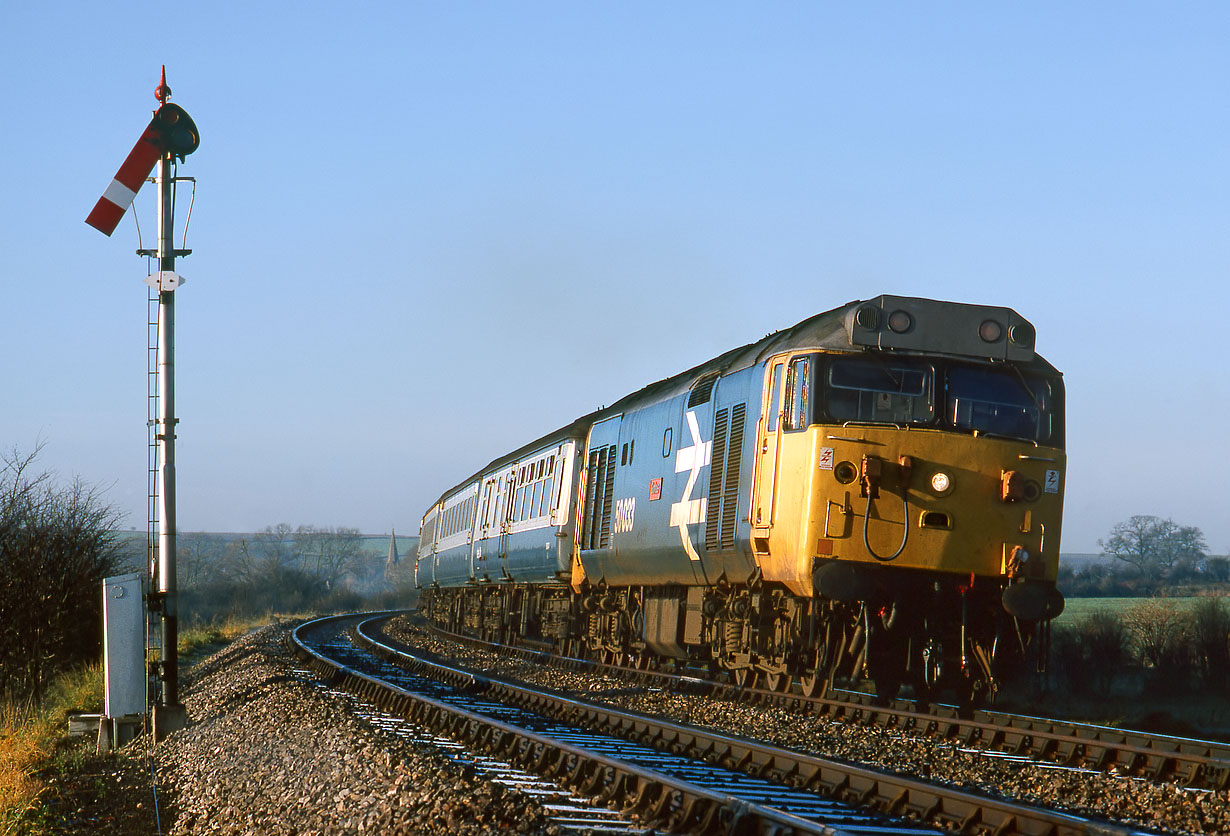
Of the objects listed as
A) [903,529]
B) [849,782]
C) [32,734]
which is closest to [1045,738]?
[903,529]

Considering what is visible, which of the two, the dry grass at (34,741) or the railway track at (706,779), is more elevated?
the railway track at (706,779)

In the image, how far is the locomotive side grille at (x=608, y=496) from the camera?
59.8ft

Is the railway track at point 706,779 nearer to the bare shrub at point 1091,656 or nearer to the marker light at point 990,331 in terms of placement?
the marker light at point 990,331

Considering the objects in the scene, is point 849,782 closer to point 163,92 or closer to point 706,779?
point 706,779

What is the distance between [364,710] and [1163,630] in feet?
45.0

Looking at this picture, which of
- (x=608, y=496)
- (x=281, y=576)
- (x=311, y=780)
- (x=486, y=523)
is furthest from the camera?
(x=281, y=576)

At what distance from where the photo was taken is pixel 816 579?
11.2m

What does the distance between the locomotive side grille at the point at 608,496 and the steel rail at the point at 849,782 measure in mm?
5757

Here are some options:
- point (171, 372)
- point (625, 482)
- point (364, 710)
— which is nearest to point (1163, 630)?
point (625, 482)

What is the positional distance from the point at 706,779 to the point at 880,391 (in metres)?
4.88

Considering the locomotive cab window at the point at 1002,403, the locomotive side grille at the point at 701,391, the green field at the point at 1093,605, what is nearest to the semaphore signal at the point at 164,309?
the locomotive side grille at the point at 701,391

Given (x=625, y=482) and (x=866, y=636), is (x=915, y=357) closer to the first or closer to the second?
(x=866, y=636)

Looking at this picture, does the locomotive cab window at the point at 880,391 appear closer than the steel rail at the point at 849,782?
No

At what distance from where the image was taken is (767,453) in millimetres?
12258
